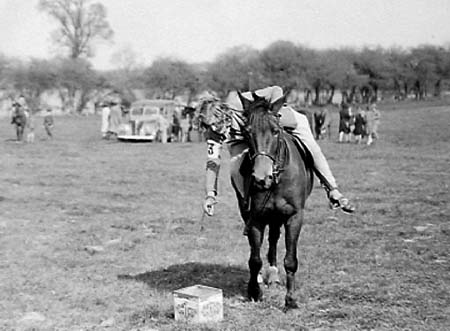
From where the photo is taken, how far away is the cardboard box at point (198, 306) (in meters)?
6.02

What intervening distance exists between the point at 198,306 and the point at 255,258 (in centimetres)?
104

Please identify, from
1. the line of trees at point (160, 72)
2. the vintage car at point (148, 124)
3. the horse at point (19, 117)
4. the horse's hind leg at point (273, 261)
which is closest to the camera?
the horse's hind leg at point (273, 261)

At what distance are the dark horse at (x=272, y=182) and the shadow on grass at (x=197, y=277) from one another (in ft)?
2.29

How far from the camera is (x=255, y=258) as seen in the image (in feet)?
22.1

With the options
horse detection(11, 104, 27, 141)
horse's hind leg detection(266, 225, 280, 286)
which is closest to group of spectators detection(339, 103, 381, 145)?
horse detection(11, 104, 27, 141)

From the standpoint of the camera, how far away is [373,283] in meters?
7.34

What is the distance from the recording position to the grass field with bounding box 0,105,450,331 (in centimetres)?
636

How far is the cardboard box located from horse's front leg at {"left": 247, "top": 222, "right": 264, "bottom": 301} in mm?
629

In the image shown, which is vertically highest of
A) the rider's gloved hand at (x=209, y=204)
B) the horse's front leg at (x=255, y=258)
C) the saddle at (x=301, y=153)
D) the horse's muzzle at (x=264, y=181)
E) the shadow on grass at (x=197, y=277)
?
the saddle at (x=301, y=153)

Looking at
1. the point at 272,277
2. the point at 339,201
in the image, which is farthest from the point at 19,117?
the point at 339,201

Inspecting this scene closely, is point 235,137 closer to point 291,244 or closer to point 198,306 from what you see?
point 291,244

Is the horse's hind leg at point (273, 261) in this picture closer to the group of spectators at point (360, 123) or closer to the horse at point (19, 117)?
the group of spectators at point (360, 123)

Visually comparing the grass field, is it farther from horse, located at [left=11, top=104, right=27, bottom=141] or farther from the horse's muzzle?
horse, located at [left=11, top=104, right=27, bottom=141]

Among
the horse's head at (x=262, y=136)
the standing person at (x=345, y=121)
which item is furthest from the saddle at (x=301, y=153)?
the standing person at (x=345, y=121)
